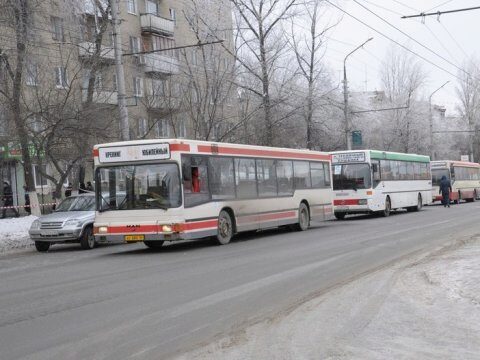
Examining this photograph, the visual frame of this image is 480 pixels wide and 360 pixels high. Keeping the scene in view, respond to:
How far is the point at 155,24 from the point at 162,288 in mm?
37095

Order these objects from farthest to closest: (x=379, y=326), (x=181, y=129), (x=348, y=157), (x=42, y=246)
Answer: (x=181, y=129) < (x=348, y=157) < (x=42, y=246) < (x=379, y=326)

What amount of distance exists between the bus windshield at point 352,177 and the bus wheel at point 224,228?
1124cm

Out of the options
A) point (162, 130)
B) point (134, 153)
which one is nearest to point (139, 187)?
point (134, 153)

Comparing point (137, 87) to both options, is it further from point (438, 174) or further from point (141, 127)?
point (438, 174)

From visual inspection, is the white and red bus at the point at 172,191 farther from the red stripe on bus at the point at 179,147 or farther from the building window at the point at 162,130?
the building window at the point at 162,130

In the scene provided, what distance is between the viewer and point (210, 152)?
1647 cm

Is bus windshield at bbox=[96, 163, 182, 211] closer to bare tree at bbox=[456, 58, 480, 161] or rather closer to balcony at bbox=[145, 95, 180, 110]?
balcony at bbox=[145, 95, 180, 110]

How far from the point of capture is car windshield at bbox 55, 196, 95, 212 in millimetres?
18562

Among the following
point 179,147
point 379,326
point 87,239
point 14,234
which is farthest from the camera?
point 14,234

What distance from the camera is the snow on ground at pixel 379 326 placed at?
569 cm

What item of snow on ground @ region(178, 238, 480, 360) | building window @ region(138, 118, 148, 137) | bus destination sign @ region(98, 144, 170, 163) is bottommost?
snow on ground @ region(178, 238, 480, 360)

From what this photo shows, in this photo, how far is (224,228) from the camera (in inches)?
664

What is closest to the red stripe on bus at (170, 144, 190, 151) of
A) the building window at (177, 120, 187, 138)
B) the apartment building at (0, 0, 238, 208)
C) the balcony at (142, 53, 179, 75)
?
the apartment building at (0, 0, 238, 208)

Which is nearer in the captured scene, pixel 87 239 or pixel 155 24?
pixel 87 239
